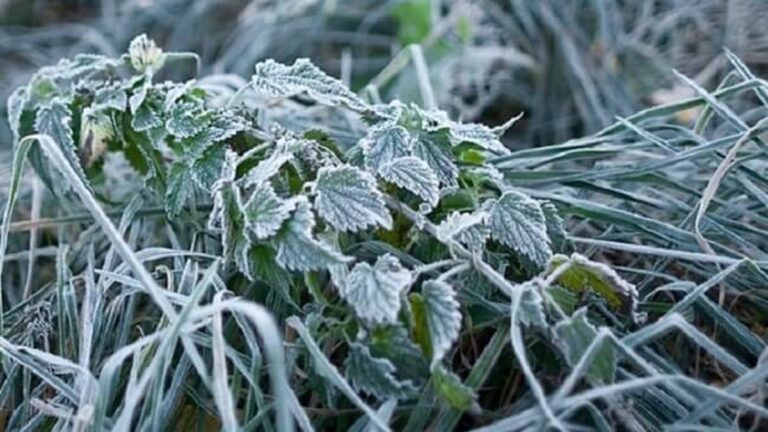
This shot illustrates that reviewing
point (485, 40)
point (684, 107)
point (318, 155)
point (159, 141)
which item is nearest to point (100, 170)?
point (159, 141)

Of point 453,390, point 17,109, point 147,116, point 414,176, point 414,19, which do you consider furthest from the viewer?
point 414,19

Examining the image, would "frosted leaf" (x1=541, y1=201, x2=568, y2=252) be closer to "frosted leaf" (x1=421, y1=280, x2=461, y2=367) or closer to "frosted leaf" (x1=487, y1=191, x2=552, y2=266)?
"frosted leaf" (x1=487, y1=191, x2=552, y2=266)

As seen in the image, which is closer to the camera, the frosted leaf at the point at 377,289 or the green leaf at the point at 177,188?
the frosted leaf at the point at 377,289

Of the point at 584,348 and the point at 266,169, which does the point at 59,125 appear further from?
the point at 584,348

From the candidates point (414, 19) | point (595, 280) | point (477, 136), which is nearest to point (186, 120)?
point (477, 136)

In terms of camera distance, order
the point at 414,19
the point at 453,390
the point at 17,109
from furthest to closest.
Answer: the point at 414,19, the point at 17,109, the point at 453,390

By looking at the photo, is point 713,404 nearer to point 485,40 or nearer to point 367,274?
point 367,274

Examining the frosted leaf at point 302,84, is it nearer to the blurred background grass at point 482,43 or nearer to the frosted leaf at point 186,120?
the frosted leaf at point 186,120

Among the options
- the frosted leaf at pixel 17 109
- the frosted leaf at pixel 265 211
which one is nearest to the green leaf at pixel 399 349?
the frosted leaf at pixel 265 211
